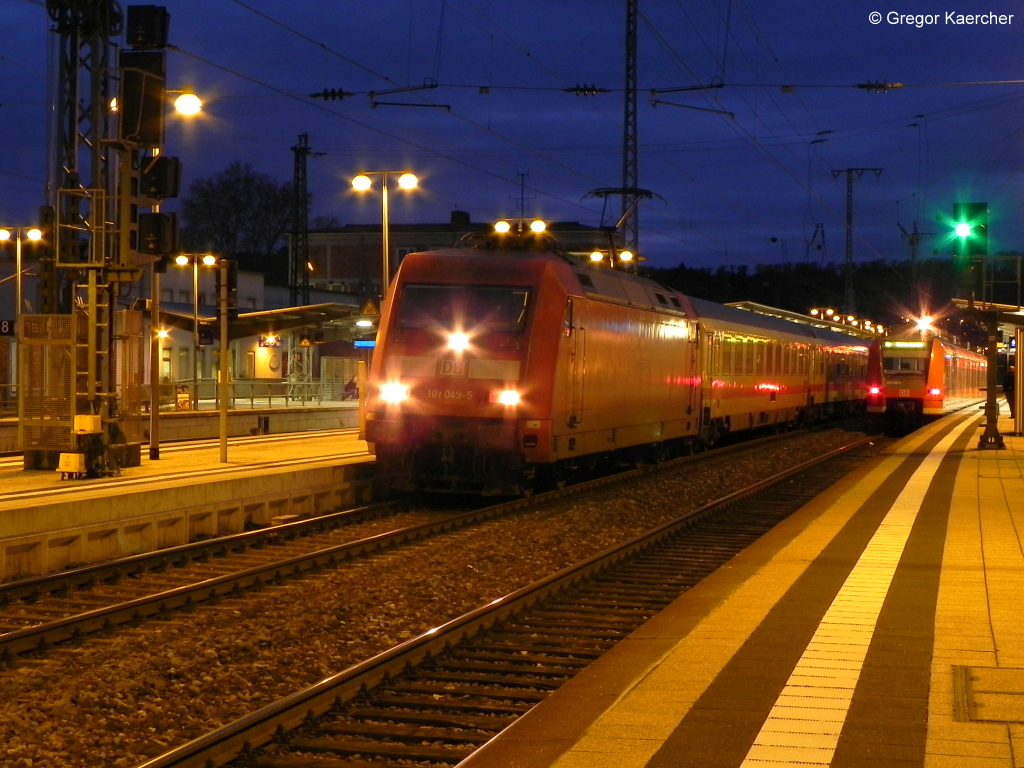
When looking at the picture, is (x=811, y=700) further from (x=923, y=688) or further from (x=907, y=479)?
(x=907, y=479)

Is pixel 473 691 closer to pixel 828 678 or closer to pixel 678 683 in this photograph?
pixel 678 683

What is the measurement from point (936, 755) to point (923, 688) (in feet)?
4.23

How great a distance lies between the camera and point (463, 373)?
1680 cm

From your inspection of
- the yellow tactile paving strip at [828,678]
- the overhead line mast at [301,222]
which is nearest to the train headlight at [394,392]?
the yellow tactile paving strip at [828,678]

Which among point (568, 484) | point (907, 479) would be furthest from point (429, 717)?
point (907, 479)

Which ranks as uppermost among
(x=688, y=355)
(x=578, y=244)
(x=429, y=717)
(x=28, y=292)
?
(x=578, y=244)

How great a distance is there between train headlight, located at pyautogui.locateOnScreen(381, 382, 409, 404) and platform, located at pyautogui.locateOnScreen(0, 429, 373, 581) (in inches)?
54.3

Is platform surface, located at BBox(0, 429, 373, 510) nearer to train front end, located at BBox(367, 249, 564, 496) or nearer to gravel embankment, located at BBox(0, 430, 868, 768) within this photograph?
train front end, located at BBox(367, 249, 564, 496)

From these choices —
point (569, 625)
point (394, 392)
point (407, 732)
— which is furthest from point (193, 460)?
point (407, 732)

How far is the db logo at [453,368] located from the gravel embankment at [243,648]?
2.44 m

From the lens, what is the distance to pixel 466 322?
55.7 feet

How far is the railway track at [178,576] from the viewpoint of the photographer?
30.6 feet

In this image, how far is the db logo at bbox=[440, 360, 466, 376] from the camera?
16828 mm

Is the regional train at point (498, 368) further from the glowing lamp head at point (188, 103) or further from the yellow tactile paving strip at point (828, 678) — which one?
the yellow tactile paving strip at point (828, 678)
